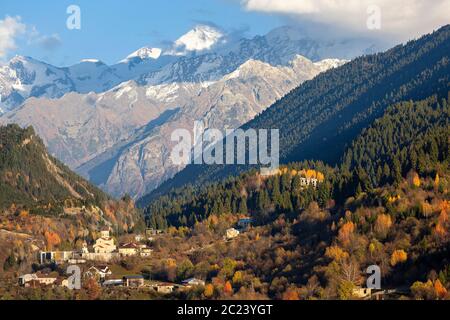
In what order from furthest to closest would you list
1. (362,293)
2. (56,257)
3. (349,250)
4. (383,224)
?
(56,257)
(383,224)
(349,250)
(362,293)

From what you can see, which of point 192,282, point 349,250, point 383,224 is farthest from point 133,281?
point 383,224

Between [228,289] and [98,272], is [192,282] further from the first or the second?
[98,272]

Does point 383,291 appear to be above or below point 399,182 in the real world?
below

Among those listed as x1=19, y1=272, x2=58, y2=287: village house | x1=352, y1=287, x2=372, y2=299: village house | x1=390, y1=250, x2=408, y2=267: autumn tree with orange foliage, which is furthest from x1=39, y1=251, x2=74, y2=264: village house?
x1=352, y1=287, x2=372, y2=299: village house

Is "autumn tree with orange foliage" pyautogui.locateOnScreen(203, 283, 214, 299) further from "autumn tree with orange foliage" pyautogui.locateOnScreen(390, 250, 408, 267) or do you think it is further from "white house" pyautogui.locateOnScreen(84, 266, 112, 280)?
"autumn tree with orange foliage" pyautogui.locateOnScreen(390, 250, 408, 267)
